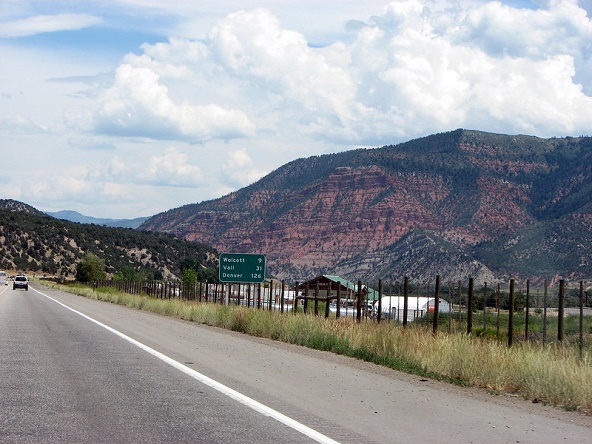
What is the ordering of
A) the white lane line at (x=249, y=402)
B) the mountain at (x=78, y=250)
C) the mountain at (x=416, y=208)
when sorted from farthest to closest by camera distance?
the mountain at (x=78, y=250) → the mountain at (x=416, y=208) → the white lane line at (x=249, y=402)

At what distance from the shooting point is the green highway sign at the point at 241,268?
1427 inches

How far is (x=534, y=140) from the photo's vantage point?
505 feet

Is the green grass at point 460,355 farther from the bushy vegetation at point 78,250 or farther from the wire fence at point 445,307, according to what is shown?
the bushy vegetation at point 78,250

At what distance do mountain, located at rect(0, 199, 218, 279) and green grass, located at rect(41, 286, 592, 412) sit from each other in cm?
11455

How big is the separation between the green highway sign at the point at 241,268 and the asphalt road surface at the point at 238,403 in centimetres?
1801

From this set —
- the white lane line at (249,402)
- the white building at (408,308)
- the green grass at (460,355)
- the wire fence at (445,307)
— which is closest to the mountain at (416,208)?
the wire fence at (445,307)

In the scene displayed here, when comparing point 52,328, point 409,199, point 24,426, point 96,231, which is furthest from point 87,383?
point 96,231

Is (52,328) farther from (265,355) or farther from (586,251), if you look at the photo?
(586,251)

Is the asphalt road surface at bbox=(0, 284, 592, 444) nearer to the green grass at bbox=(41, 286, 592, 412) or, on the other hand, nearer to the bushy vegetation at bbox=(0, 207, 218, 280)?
the green grass at bbox=(41, 286, 592, 412)

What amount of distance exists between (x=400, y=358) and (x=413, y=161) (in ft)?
448

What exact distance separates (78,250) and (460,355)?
14004cm

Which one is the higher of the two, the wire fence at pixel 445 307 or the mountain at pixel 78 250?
the mountain at pixel 78 250

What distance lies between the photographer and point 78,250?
149500 mm

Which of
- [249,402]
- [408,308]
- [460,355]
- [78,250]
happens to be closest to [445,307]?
[408,308]
